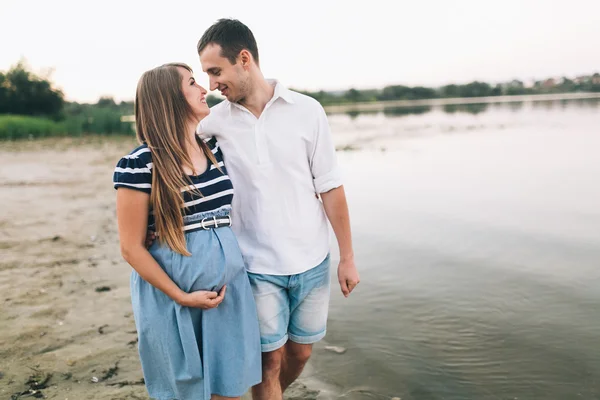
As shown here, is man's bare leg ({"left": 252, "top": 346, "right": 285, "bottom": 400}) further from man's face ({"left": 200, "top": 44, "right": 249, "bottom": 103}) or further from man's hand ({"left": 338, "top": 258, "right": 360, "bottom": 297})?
man's face ({"left": 200, "top": 44, "right": 249, "bottom": 103})

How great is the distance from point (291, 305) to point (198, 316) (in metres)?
0.53

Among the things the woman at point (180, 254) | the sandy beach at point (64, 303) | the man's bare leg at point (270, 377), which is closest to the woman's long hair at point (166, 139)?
the woman at point (180, 254)

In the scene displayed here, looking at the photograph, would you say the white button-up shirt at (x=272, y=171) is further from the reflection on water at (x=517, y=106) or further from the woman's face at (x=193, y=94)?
the reflection on water at (x=517, y=106)

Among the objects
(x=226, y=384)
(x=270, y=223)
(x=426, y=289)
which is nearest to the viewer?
(x=226, y=384)

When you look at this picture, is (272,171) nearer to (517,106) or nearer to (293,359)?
(293,359)

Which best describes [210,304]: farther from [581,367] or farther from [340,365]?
[581,367]

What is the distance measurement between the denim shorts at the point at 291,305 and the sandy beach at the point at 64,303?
811 mm

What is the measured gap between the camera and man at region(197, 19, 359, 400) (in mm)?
2354

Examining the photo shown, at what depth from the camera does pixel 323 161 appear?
247 centimetres

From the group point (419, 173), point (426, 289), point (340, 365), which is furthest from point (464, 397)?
point (419, 173)

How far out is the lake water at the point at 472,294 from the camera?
3506 millimetres

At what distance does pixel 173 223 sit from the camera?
2064mm

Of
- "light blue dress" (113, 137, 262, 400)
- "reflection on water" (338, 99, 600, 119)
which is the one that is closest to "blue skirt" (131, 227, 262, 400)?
"light blue dress" (113, 137, 262, 400)

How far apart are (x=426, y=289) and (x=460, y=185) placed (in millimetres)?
5529
